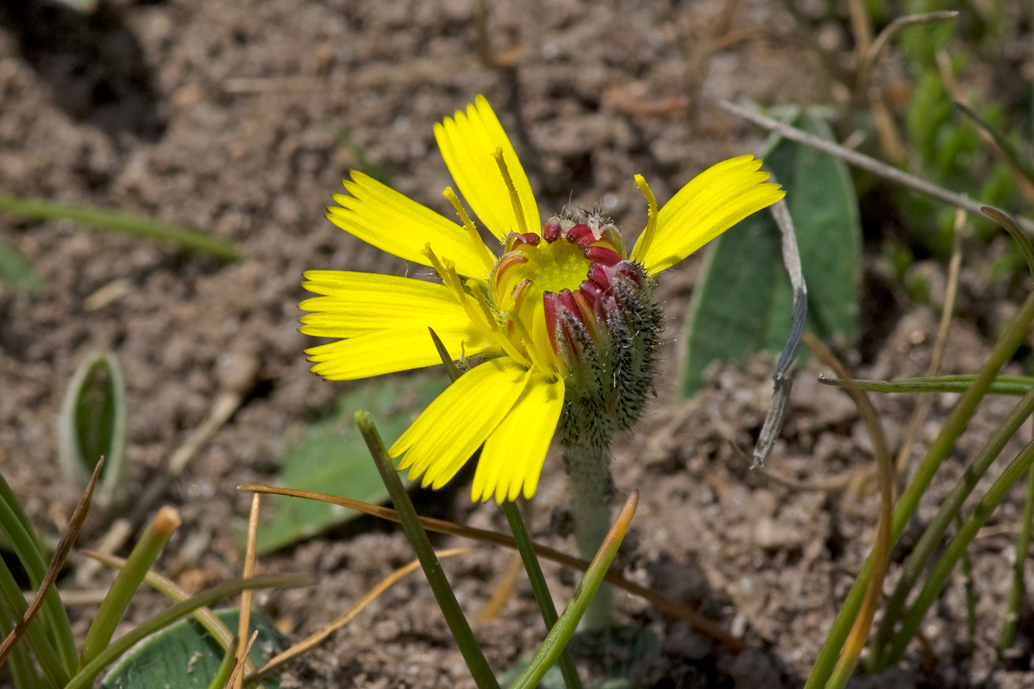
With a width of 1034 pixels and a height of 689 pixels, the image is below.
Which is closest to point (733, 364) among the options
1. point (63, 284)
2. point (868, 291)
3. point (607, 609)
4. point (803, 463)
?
point (803, 463)

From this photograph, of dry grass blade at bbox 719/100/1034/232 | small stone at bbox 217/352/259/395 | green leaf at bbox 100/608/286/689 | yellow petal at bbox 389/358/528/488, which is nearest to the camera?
yellow petal at bbox 389/358/528/488

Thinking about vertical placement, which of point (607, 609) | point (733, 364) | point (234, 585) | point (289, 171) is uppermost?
point (289, 171)

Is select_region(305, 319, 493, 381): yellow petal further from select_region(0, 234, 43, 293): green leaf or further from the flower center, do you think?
select_region(0, 234, 43, 293): green leaf

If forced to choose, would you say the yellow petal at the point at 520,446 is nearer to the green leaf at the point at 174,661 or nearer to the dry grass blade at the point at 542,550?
the dry grass blade at the point at 542,550

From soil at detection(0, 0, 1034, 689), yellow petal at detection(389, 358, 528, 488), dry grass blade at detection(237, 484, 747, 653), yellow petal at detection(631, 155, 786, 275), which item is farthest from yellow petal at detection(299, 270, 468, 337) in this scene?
soil at detection(0, 0, 1034, 689)

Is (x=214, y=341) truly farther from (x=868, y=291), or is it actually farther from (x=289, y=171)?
(x=868, y=291)

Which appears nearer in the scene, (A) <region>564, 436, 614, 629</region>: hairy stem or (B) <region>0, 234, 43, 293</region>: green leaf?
(A) <region>564, 436, 614, 629</region>: hairy stem
